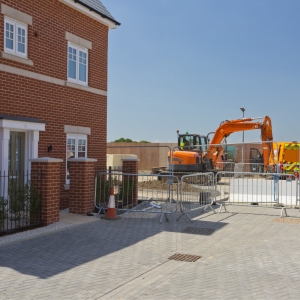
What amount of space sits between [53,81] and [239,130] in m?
11.8

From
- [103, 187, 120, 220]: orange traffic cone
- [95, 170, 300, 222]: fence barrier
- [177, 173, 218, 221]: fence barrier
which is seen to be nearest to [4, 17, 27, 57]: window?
[95, 170, 300, 222]: fence barrier

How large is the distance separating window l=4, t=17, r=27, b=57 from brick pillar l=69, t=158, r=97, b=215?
338cm

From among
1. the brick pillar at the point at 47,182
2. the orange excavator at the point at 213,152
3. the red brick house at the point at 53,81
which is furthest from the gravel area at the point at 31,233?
the orange excavator at the point at 213,152

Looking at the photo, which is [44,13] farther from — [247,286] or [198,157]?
[198,157]

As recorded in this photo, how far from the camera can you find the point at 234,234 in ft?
33.0

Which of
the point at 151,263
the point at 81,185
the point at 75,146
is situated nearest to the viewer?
the point at 151,263

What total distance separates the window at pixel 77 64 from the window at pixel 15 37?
203 cm

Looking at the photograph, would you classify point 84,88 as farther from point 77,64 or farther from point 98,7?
point 98,7

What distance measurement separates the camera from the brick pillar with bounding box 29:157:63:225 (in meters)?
10.3

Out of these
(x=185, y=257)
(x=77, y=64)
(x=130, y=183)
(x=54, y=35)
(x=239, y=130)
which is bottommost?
(x=185, y=257)

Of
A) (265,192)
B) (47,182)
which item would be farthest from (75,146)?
(265,192)

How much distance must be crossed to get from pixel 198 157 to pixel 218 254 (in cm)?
1510

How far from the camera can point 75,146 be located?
557 inches

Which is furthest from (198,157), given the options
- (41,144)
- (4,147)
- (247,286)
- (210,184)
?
(247,286)
